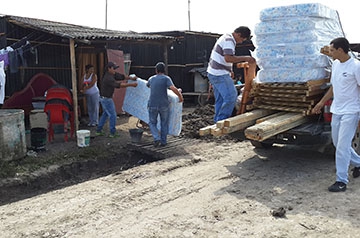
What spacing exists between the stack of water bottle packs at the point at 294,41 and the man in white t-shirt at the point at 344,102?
3.18 ft

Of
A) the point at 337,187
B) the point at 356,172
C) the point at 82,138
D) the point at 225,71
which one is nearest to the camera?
the point at 337,187

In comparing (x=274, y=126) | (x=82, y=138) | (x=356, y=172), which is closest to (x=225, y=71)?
(x=274, y=126)

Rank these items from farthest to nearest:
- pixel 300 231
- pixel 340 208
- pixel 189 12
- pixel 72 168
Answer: pixel 189 12 < pixel 72 168 < pixel 340 208 < pixel 300 231

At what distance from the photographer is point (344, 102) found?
5.35 m

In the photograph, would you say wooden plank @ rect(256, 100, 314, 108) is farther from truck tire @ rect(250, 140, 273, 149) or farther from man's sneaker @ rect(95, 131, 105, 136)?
man's sneaker @ rect(95, 131, 105, 136)

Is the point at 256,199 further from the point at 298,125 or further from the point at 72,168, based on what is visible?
the point at 72,168

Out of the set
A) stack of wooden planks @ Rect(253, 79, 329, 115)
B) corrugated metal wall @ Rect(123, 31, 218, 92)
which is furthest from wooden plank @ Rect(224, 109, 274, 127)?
corrugated metal wall @ Rect(123, 31, 218, 92)

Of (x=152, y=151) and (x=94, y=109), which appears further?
(x=94, y=109)

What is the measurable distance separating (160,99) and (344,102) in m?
4.21

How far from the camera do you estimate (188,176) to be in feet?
21.7

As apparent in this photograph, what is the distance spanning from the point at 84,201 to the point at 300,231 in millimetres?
2912

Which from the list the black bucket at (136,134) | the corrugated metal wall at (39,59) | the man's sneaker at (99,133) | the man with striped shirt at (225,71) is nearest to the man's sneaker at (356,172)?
the man with striped shirt at (225,71)

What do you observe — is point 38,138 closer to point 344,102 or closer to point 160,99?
point 160,99

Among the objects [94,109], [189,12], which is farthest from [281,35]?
[189,12]
